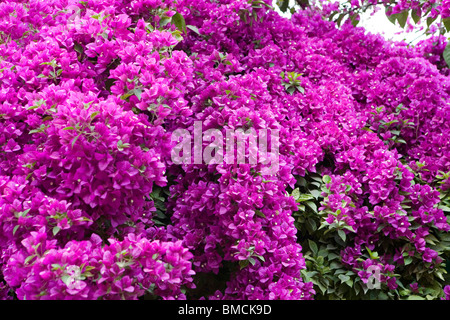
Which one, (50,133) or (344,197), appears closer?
(50,133)

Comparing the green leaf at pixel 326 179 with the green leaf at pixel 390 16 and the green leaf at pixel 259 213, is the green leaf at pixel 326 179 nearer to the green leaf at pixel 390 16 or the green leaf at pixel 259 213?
the green leaf at pixel 259 213

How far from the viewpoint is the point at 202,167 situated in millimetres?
2244

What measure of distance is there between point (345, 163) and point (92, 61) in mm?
1433

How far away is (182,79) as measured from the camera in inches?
83.3

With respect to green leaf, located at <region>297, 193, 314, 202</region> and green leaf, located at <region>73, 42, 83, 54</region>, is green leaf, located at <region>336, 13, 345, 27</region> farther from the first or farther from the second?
green leaf, located at <region>73, 42, 83, 54</region>

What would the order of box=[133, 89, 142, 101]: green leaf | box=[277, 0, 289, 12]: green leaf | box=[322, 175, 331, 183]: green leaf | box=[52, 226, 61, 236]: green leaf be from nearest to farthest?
1. box=[52, 226, 61, 236]: green leaf
2. box=[133, 89, 142, 101]: green leaf
3. box=[322, 175, 331, 183]: green leaf
4. box=[277, 0, 289, 12]: green leaf

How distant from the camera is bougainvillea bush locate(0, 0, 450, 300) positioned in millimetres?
1715

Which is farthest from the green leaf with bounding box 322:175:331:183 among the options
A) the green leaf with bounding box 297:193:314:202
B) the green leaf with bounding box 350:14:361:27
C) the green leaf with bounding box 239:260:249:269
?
the green leaf with bounding box 350:14:361:27

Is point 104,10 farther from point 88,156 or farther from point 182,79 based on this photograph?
point 88,156

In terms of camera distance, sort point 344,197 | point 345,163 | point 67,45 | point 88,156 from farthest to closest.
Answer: point 345,163 → point 344,197 → point 67,45 → point 88,156

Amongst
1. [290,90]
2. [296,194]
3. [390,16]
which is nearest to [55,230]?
[296,194]

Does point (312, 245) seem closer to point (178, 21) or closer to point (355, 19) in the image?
point (178, 21)

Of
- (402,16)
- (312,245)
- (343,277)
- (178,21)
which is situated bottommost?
(343,277)
